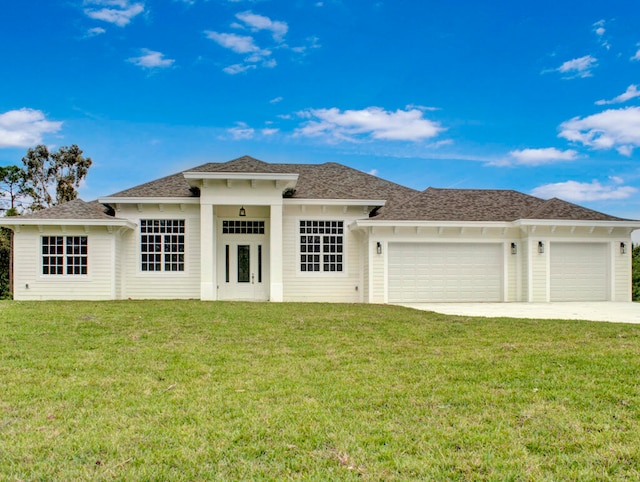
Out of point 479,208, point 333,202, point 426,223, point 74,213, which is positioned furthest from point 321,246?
point 74,213

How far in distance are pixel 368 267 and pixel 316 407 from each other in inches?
499

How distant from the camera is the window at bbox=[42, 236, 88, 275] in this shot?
56.2 feet

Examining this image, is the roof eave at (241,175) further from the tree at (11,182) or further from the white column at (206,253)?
the tree at (11,182)

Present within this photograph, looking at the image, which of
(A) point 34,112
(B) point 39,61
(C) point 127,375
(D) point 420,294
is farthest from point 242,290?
(A) point 34,112

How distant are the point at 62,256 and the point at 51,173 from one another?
22174mm

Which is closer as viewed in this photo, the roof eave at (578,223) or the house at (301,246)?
the roof eave at (578,223)

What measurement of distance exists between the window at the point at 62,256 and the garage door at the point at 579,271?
16.4 metres

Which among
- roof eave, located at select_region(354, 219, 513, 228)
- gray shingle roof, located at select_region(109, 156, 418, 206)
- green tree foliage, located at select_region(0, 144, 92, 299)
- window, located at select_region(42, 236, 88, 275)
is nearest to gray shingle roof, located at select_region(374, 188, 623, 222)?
roof eave, located at select_region(354, 219, 513, 228)

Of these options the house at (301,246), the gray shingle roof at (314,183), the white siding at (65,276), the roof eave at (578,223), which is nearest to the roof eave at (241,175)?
the house at (301,246)

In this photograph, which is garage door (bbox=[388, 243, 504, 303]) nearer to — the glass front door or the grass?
the glass front door

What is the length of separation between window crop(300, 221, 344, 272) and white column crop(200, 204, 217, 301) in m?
3.21

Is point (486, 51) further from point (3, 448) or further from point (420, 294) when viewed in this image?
point (3, 448)

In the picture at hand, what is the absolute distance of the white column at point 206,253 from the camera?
16891mm

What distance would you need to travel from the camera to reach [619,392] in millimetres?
4852
